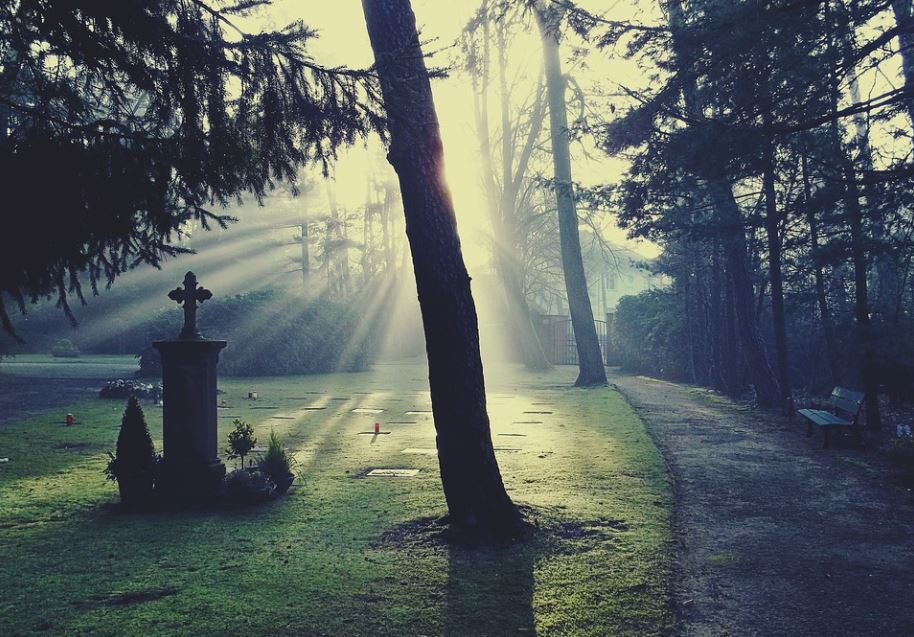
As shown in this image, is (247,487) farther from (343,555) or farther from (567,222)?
(567,222)

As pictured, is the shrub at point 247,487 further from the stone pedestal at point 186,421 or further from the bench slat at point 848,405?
the bench slat at point 848,405

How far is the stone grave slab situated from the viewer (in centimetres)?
758

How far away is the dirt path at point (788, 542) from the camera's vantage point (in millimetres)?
3867

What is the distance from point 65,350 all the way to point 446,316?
3659 centimetres

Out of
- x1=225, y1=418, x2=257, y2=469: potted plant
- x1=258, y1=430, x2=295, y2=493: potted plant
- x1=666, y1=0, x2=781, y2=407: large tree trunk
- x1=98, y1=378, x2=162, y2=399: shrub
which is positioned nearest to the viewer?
x1=258, y1=430, x2=295, y2=493: potted plant

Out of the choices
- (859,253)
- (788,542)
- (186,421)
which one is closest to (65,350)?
(186,421)

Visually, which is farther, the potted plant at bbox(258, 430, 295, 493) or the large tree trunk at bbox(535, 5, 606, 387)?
the large tree trunk at bbox(535, 5, 606, 387)

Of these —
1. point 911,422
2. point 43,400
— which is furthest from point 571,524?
point 43,400

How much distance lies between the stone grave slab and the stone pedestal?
1787 millimetres

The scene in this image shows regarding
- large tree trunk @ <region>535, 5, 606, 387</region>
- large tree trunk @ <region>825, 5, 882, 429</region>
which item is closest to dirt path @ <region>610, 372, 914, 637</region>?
large tree trunk @ <region>825, 5, 882, 429</region>

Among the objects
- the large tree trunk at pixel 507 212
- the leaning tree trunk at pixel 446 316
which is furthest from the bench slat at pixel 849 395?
the large tree trunk at pixel 507 212

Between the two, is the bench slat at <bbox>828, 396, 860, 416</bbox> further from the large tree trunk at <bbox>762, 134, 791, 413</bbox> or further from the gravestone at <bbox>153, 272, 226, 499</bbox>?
the gravestone at <bbox>153, 272, 226, 499</bbox>

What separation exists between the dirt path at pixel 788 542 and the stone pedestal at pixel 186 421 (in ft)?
13.7

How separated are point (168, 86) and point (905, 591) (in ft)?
17.7
